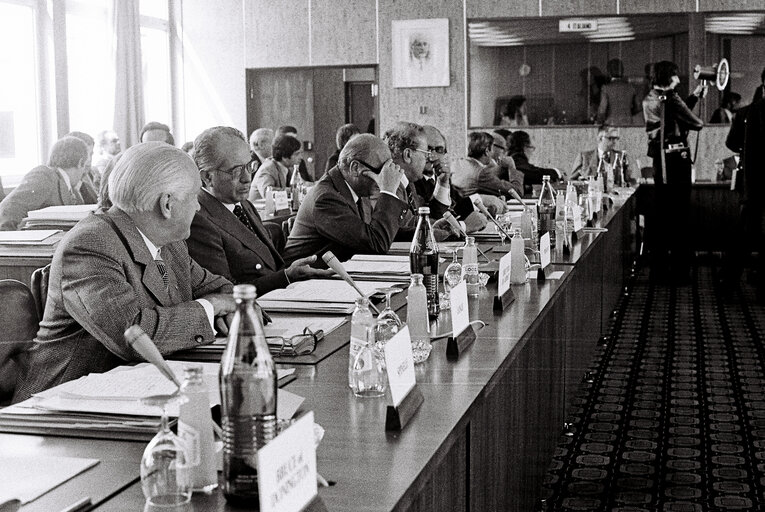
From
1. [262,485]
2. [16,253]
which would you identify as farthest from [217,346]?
[16,253]

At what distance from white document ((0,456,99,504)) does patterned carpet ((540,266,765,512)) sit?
2.20 metres

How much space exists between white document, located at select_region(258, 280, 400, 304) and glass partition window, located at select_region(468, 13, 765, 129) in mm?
9115

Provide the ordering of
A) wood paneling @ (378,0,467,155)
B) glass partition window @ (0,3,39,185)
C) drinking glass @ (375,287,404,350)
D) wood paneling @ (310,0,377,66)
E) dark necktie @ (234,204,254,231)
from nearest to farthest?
drinking glass @ (375,287,404,350) < dark necktie @ (234,204,254,231) < glass partition window @ (0,3,39,185) < wood paneling @ (378,0,467,155) < wood paneling @ (310,0,377,66)

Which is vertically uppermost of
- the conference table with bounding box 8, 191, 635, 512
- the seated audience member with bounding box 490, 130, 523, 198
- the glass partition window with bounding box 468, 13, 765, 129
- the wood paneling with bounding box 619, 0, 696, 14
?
the wood paneling with bounding box 619, 0, 696, 14

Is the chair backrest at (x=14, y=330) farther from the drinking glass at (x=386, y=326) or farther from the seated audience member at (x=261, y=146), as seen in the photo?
the seated audience member at (x=261, y=146)

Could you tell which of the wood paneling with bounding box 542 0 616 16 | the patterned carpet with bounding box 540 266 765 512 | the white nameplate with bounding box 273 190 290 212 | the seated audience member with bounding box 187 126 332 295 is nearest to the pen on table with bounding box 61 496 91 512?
the seated audience member with bounding box 187 126 332 295

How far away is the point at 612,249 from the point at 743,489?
3318 mm

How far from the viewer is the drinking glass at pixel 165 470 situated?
1303mm

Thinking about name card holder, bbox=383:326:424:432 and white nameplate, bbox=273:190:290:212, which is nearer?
name card holder, bbox=383:326:424:432

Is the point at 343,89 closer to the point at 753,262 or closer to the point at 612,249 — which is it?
the point at 753,262

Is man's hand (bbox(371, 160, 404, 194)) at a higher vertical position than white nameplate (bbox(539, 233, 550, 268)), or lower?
higher

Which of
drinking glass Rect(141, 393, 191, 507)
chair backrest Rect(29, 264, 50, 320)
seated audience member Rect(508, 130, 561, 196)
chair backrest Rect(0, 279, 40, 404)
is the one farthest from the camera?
seated audience member Rect(508, 130, 561, 196)

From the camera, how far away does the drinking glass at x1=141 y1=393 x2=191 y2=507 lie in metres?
1.30

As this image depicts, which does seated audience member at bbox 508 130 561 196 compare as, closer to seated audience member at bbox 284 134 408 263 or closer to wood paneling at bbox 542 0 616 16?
wood paneling at bbox 542 0 616 16
